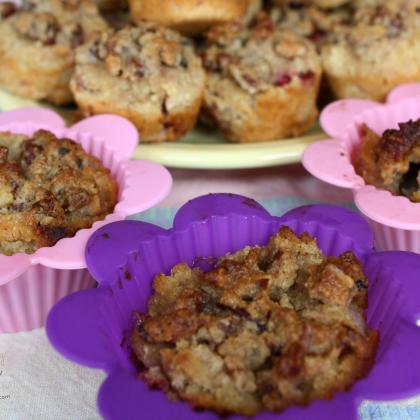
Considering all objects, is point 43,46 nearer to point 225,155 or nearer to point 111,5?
point 111,5

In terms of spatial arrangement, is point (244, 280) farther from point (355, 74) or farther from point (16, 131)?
point (355, 74)

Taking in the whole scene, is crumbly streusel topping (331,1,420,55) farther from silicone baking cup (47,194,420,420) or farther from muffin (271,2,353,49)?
silicone baking cup (47,194,420,420)

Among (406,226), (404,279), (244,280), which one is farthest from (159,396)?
(406,226)

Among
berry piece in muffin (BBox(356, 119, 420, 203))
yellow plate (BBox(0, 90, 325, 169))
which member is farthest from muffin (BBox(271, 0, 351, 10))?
berry piece in muffin (BBox(356, 119, 420, 203))

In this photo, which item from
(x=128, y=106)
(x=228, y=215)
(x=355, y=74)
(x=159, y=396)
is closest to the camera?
(x=159, y=396)

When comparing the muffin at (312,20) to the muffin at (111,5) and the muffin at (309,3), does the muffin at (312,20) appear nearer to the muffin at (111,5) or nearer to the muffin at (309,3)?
the muffin at (309,3)

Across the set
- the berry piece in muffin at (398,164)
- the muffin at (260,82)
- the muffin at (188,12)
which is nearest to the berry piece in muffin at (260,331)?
the berry piece in muffin at (398,164)

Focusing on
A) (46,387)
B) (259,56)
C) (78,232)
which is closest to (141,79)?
(259,56)
